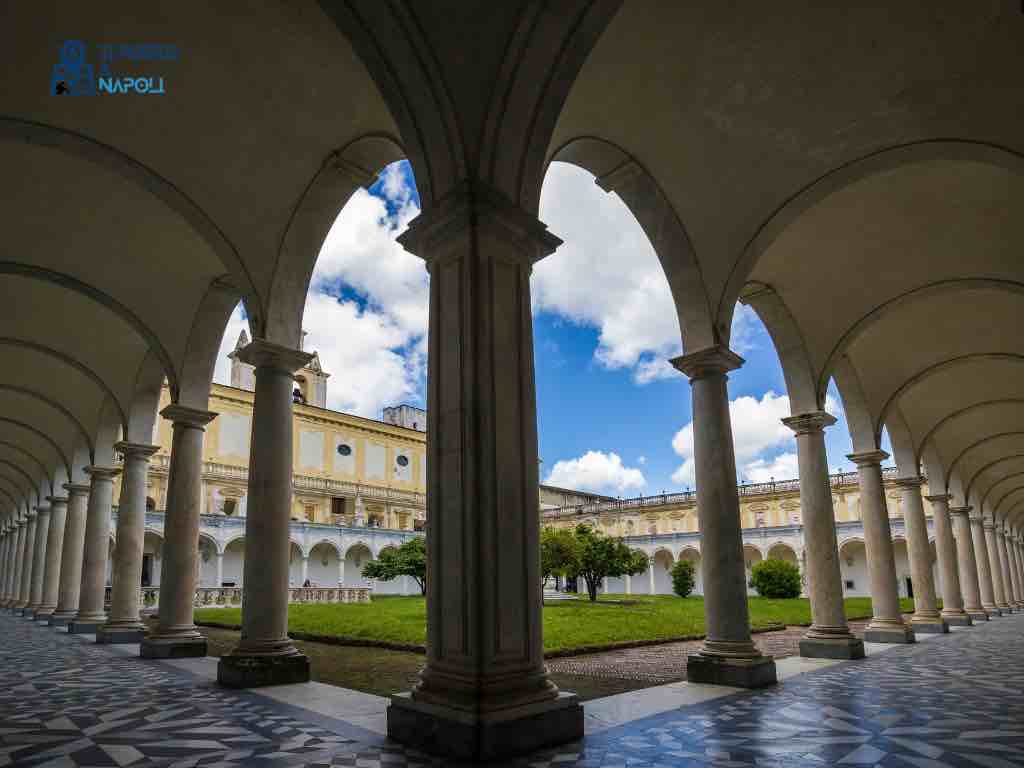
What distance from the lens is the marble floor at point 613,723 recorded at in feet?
16.5

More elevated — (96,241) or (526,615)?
(96,241)

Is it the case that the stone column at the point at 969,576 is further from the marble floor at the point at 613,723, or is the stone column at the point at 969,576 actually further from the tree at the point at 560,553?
the tree at the point at 560,553

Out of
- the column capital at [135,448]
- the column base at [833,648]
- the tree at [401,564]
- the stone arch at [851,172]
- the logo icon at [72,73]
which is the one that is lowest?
the column base at [833,648]

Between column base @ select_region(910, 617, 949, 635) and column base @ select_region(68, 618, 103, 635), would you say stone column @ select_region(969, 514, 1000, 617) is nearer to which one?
column base @ select_region(910, 617, 949, 635)

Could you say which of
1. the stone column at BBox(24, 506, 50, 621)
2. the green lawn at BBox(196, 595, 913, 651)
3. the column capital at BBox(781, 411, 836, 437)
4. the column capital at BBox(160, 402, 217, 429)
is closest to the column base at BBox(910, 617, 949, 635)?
the green lawn at BBox(196, 595, 913, 651)

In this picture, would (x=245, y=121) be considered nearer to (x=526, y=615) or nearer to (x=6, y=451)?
(x=526, y=615)

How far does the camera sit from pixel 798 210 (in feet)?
30.0

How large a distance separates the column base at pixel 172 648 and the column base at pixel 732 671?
7427 mm

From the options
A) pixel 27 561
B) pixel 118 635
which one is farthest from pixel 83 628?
pixel 27 561

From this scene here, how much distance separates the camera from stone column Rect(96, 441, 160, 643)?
1353 cm

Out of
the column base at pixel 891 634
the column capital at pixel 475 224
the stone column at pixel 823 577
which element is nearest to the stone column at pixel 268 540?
the column capital at pixel 475 224

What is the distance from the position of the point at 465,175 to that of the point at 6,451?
2510 centimetres

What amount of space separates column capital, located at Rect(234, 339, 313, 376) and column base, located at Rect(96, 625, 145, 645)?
7708 millimetres

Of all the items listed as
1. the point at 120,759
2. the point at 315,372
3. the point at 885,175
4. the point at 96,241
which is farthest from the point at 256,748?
the point at 315,372
